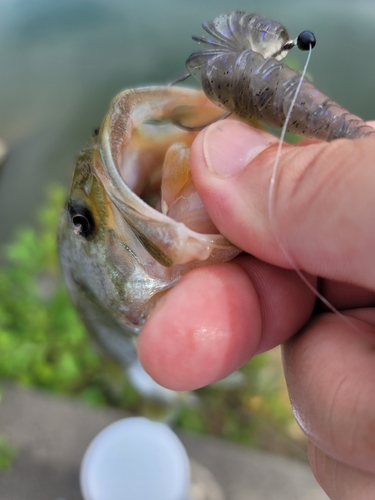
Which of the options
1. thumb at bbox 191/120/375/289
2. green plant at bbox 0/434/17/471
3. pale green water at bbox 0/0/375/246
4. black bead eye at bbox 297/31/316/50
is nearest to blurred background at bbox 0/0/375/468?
pale green water at bbox 0/0/375/246

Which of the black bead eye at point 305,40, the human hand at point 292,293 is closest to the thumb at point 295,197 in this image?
the human hand at point 292,293

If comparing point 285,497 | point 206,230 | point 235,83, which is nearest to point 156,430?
point 285,497

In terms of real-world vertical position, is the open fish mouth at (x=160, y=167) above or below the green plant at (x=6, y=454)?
above

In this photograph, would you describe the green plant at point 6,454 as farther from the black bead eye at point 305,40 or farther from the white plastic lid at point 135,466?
the black bead eye at point 305,40

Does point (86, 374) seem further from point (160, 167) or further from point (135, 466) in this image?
point (160, 167)

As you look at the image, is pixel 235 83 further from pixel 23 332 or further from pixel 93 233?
pixel 23 332
